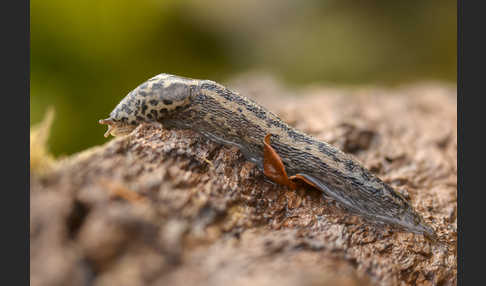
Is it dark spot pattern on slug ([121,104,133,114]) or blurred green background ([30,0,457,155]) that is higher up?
blurred green background ([30,0,457,155])

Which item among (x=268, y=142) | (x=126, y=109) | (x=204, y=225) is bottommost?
(x=204, y=225)

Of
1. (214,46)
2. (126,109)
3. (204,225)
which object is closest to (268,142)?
(204,225)

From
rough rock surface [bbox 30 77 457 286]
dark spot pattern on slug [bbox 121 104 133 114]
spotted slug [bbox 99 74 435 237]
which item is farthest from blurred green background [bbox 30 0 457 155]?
rough rock surface [bbox 30 77 457 286]

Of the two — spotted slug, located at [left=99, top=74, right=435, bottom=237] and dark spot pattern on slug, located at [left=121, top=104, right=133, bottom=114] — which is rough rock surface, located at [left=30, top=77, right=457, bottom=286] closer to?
spotted slug, located at [left=99, top=74, right=435, bottom=237]

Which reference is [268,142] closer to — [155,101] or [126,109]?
[155,101]

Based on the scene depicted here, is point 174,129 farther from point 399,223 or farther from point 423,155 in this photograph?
point 423,155

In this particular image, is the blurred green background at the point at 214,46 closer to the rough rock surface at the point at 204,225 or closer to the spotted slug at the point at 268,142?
the spotted slug at the point at 268,142
